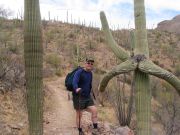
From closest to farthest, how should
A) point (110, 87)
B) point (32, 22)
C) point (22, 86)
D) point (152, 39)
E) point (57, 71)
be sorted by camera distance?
point (32, 22)
point (22, 86)
point (110, 87)
point (57, 71)
point (152, 39)

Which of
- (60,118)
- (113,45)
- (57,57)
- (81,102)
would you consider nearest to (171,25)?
(57,57)

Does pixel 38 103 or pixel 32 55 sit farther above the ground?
pixel 32 55

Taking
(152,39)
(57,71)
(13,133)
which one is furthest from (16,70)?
(152,39)

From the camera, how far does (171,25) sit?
64062 millimetres

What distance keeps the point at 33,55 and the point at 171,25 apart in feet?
193

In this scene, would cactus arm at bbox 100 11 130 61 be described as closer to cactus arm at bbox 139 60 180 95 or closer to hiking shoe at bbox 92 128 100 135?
cactus arm at bbox 139 60 180 95

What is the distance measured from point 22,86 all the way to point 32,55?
23.5 feet

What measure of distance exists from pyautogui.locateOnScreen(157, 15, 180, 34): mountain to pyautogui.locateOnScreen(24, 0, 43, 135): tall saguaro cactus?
177ft

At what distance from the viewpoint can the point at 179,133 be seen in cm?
1636

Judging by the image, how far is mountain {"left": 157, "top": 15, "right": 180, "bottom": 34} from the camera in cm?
6122

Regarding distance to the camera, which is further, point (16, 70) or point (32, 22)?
point (16, 70)

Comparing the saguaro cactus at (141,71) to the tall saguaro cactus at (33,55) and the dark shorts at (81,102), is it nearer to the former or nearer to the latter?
the tall saguaro cactus at (33,55)

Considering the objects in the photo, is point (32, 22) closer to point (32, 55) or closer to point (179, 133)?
point (32, 55)

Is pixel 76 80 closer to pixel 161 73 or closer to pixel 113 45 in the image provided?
pixel 113 45
